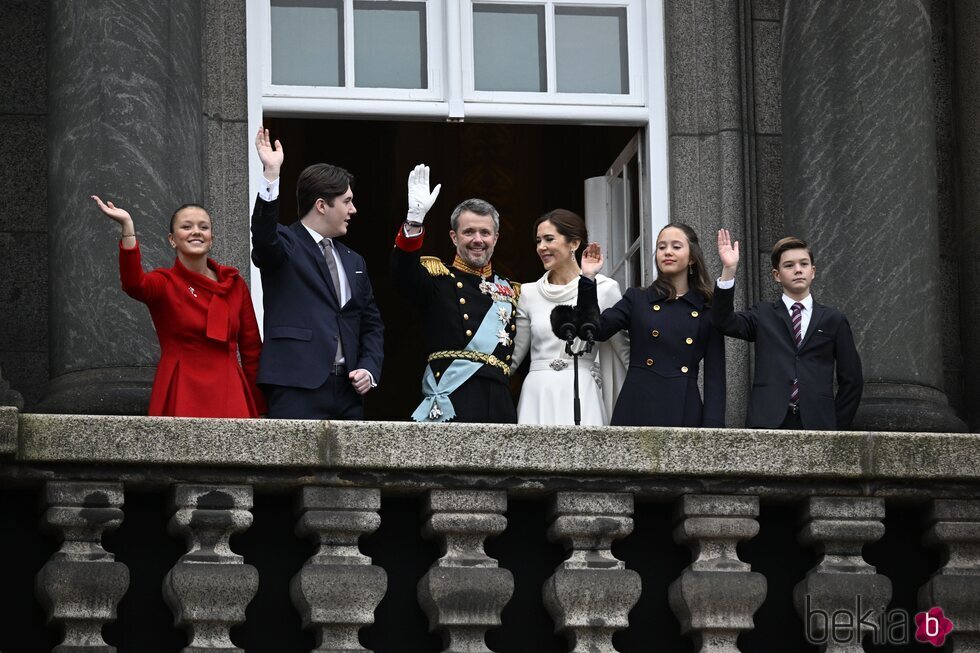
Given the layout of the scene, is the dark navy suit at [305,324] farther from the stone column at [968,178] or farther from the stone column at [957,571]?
the stone column at [968,178]

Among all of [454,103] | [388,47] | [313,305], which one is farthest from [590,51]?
[313,305]

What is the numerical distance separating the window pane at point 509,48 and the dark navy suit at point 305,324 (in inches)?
121

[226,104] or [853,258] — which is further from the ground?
[226,104]

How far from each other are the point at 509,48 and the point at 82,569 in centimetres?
550

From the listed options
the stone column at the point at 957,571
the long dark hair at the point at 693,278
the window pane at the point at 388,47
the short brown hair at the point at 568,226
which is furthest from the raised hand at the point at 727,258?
the window pane at the point at 388,47

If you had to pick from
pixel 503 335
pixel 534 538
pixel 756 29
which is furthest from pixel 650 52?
pixel 534 538

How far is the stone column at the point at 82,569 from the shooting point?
7.30 meters

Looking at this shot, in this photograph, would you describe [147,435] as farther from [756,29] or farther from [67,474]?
[756,29]

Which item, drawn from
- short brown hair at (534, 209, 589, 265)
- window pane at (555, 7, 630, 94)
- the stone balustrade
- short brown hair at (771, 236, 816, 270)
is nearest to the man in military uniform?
short brown hair at (534, 209, 589, 265)

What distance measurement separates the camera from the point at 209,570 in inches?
291

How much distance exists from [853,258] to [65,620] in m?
5.12

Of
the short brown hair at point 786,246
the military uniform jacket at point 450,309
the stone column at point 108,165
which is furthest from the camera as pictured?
the stone column at point 108,165

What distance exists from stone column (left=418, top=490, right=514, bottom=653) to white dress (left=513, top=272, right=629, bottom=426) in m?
2.08

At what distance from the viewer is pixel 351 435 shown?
7496 millimetres
